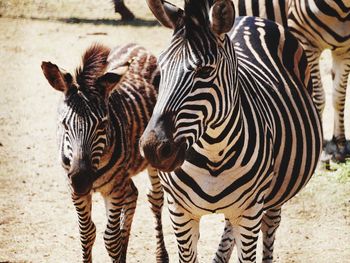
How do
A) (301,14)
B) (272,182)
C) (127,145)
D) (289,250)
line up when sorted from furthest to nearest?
(301,14) → (289,250) → (127,145) → (272,182)

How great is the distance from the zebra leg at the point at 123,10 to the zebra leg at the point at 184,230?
10.4m

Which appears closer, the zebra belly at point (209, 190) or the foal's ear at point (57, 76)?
the zebra belly at point (209, 190)

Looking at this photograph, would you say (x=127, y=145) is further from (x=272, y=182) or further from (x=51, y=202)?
(x=51, y=202)


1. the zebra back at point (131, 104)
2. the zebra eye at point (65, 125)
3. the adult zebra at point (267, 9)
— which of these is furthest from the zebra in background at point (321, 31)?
the zebra eye at point (65, 125)

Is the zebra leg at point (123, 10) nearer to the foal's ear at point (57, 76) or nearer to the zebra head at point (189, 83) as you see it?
the foal's ear at point (57, 76)

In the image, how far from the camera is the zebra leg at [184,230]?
4336 millimetres

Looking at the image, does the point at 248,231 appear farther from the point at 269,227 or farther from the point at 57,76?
the point at 57,76

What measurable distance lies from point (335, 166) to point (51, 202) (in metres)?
3.18

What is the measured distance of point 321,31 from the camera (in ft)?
25.7

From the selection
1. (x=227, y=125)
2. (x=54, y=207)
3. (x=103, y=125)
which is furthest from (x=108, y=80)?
(x=54, y=207)

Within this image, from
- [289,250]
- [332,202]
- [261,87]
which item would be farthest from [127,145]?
[332,202]

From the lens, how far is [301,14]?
7.91 metres

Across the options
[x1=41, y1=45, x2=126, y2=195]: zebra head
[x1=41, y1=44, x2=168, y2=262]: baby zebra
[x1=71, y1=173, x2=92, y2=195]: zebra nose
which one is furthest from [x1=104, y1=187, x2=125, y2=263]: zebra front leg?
[x1=71, y1=173, x2=92, y2=195]: zebra nose

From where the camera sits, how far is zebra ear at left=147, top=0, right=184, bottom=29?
3.81 metres
